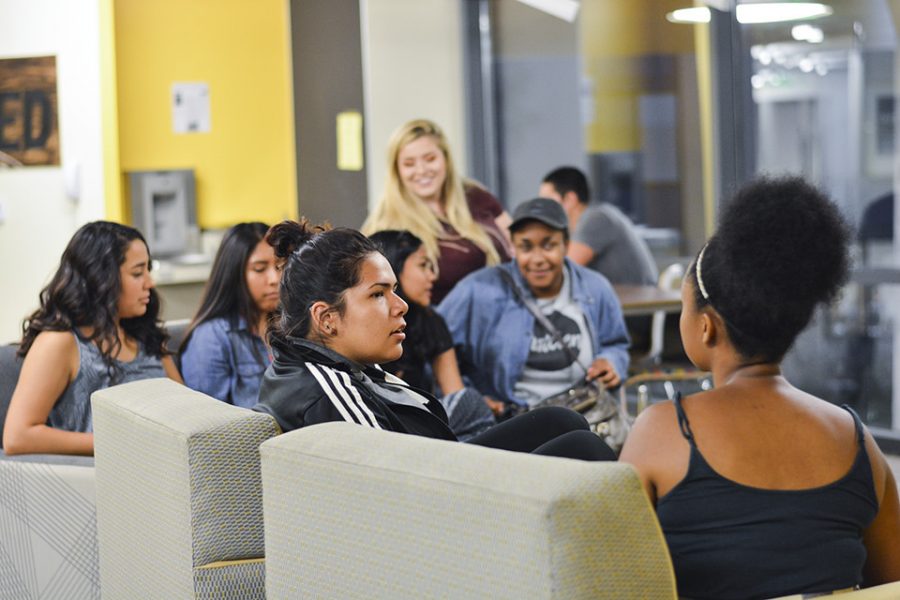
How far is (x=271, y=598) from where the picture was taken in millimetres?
2090

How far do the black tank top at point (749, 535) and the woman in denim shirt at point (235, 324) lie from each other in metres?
2.04

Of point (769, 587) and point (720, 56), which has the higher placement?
point (720, 56)

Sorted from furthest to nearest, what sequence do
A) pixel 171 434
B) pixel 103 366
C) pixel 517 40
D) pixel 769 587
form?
pixel 517 40, pixel 103 366, pixel 171 434, pixel 769 587

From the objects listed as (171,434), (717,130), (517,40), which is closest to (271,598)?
(171,434)

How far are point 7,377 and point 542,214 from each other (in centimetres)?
173

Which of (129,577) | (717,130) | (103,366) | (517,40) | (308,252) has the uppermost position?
(517,40)

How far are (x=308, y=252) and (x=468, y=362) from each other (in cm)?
178

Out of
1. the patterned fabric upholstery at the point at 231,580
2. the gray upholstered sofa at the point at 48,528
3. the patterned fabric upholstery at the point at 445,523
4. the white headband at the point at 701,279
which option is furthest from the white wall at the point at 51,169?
the white headband at the point at 701,279

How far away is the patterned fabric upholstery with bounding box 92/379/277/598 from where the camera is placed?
219 centimetres

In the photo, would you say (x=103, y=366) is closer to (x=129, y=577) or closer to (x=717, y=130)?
(x=129, y=577)

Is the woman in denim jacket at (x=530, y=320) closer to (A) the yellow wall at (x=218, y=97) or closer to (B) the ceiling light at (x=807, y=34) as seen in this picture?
(B) the ceiling light at (x=807, y=34)

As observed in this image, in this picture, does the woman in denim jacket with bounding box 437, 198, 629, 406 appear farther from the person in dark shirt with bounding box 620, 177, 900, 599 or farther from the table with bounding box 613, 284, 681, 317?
the person in dark shirt with bounding box 620, 177, 900, 599

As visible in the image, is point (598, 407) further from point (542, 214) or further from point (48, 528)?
point (48, 528)

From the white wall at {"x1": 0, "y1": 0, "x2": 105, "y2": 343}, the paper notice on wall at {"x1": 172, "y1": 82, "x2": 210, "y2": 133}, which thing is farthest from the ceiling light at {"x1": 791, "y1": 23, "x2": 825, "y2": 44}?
the white wall at {"x1": 0, "y1": 0, "x2": 105, "y2": 343}
